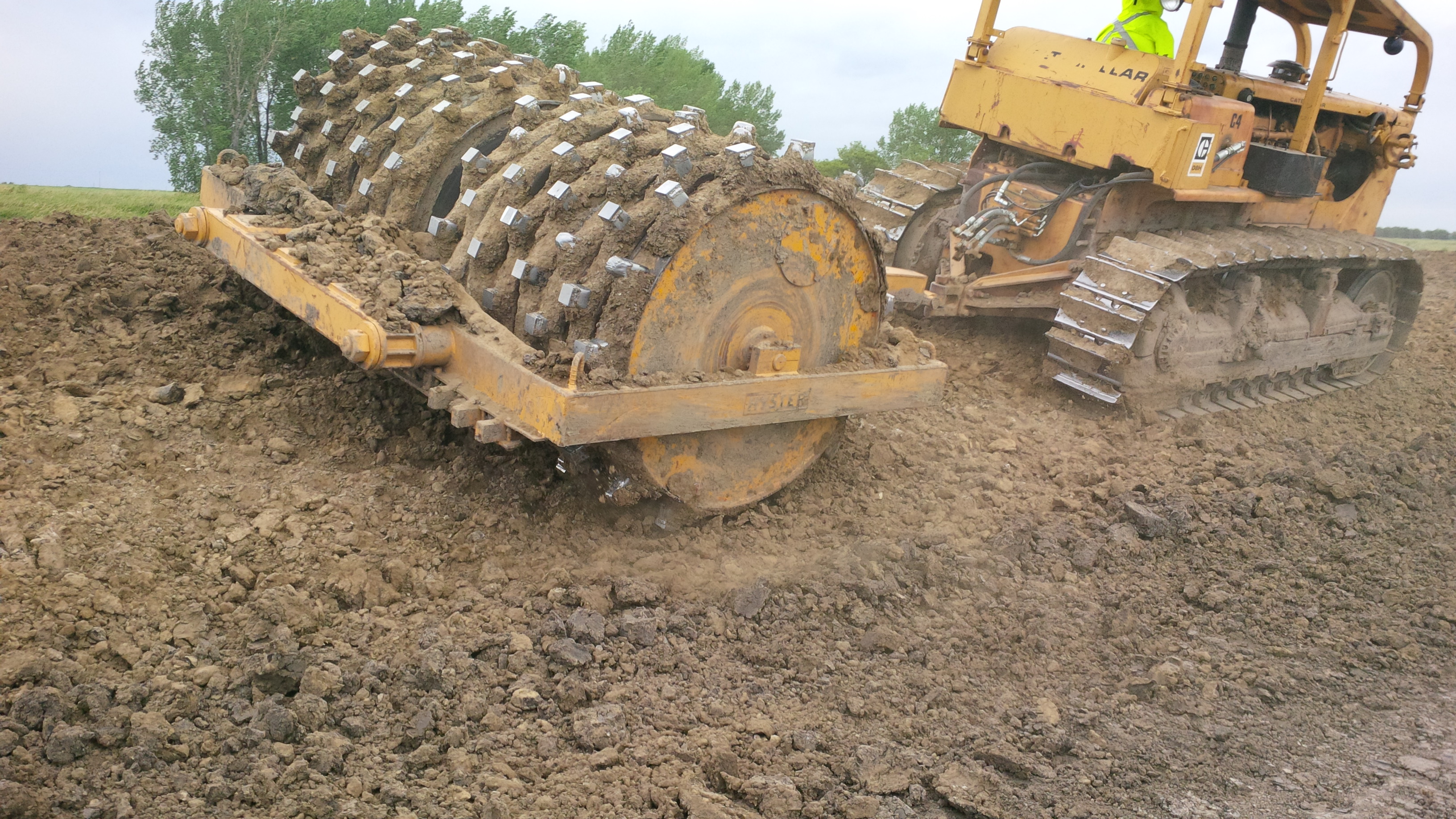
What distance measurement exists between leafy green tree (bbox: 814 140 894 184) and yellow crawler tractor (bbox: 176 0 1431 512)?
592cm

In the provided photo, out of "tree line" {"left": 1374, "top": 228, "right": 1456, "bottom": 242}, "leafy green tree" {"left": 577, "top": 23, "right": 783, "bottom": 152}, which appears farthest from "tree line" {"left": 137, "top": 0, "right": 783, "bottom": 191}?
"tree line" {"left": 1374, "top": 228, "right": 1456, "bottom": 242}

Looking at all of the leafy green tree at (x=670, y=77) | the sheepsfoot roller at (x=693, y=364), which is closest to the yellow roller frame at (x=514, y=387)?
the sheepsfoot roller at (x=693, y=364)

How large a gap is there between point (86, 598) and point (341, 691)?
836mm

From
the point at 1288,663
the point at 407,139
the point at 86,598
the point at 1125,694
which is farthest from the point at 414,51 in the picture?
the point at 1288,663

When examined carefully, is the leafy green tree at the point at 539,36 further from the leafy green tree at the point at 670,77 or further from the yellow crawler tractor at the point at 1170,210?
the yellow crawler tractor at the point at 1170,210

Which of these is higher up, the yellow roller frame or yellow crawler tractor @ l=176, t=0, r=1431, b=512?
yellow crawler tractor @ l=176, t=0, r=1431, b=512

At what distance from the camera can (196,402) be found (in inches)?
182

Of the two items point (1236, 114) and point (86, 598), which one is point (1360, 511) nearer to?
point (1236, 114)

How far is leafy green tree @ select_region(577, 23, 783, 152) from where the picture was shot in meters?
12.0

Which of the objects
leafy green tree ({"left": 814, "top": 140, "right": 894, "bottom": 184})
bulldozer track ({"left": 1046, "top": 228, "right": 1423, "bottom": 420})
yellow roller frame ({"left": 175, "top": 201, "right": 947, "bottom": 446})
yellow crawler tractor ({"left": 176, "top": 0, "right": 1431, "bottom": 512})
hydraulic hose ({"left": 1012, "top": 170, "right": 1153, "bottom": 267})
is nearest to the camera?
yellow roller frame ({"left": 175, "top": 201, "right": 947, "bottom": 446})

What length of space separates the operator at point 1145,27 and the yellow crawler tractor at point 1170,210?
0.33 m

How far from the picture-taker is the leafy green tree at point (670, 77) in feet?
39.4

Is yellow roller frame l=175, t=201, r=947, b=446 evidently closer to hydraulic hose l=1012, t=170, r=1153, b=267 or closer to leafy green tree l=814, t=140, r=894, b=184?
hydraulic hose l=1012, t=170, r=1153, b=267

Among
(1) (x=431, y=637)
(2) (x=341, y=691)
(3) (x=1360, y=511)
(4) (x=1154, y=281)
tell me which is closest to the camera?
(2) (x=341, y=691)
